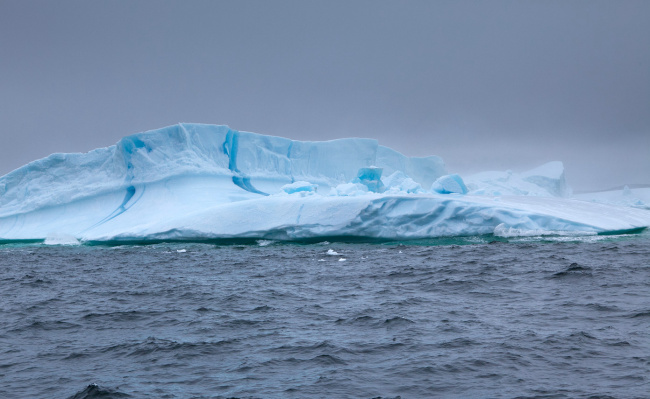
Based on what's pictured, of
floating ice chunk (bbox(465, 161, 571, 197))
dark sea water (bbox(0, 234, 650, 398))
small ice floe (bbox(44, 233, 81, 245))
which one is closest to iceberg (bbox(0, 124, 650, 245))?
small ice floe (bbox(44, 233, 81, 245))

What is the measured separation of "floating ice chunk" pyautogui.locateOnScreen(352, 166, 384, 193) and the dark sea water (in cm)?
1000

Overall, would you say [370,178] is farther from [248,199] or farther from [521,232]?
[521,232]

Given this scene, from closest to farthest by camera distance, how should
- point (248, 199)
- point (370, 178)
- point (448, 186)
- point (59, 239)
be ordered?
point (448, 186) → point (59, 239) → point (248, 199) → point (370, 178)

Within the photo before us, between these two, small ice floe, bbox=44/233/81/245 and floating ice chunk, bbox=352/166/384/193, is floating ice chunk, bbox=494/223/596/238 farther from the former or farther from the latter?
small ice floe, bbox=44/233/81/245

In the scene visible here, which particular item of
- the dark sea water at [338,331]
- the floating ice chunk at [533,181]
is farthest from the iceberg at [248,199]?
the floating ice chunk at [533,181]

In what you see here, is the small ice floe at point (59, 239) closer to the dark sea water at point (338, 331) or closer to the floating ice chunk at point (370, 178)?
the dark sea water at point (338, 331)

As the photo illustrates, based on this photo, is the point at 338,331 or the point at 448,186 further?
the point at 448,186

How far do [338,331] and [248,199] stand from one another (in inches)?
611

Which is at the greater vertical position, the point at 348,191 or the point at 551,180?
the point at 551,180

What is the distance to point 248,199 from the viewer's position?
2097 cm

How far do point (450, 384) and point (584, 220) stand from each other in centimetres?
1364

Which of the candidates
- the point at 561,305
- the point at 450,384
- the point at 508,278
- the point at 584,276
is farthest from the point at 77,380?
the point at 584,276

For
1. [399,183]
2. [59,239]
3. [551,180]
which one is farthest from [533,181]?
[59,239]

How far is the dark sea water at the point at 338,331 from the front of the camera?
4234mm
